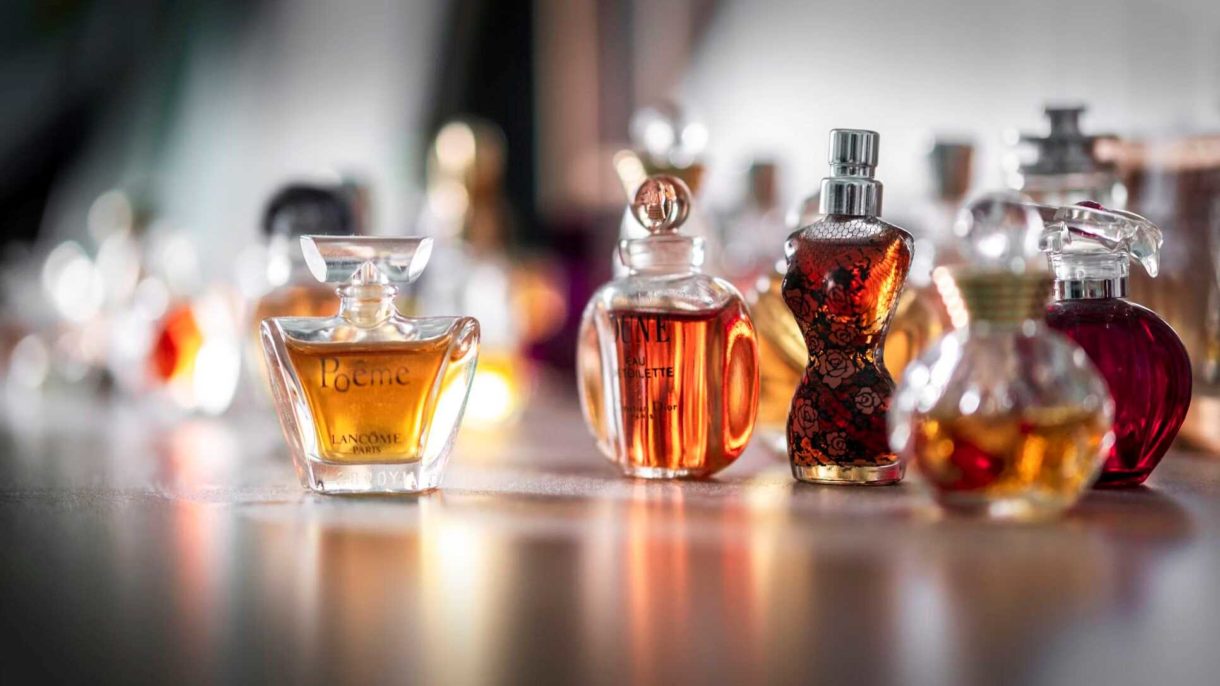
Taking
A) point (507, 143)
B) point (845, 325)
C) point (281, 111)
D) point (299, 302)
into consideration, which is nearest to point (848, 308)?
point (845, 325)

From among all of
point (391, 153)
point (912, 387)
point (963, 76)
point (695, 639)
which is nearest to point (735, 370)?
point (912, 387)

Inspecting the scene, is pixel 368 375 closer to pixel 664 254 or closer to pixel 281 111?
pixel 664 254

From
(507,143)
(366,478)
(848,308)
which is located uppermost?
(507,143)

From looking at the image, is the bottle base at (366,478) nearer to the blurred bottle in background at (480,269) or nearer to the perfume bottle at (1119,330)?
the perfume bottle at (1119,330)

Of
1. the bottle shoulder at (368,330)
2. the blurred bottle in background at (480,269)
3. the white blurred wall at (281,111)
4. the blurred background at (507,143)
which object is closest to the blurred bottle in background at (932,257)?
→ the blurred background at (507,143)

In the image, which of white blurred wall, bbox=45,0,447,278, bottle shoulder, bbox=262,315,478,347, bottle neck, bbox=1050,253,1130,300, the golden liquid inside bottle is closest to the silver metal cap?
bottle neck, bbox=1050,253,1130,300

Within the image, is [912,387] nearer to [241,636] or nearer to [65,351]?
[241,636]

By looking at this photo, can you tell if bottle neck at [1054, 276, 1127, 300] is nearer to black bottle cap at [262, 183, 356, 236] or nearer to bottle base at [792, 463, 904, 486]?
bottle base at [792, 463, 904, 486]
